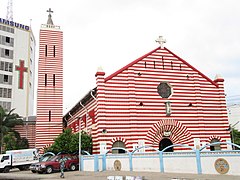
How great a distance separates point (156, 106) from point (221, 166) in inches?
508

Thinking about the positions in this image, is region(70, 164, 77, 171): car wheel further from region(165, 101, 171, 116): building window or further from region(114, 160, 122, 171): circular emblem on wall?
region(165, 101, 171, 116): building window

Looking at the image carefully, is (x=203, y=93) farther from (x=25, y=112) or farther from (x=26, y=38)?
(x=26, y=38)

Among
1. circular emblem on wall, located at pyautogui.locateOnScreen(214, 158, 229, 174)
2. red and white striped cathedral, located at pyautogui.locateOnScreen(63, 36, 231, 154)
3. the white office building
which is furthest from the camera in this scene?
the white office building

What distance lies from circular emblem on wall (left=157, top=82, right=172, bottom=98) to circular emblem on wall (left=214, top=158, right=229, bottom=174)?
43.9ft

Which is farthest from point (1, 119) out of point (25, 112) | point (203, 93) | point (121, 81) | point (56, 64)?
point (203, 93)

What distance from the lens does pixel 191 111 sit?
30.0m

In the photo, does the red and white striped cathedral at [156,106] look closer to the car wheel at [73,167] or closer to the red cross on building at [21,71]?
the car wheel at [73,167]

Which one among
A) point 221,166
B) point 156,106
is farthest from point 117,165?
point 221,166

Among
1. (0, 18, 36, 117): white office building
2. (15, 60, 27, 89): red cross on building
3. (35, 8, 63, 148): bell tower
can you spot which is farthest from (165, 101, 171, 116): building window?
(15, 60, 27, 89): red cross on building

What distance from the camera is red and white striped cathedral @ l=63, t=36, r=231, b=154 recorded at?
1066 inches

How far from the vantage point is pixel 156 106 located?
2888cm

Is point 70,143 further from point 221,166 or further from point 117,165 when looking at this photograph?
point 221,166

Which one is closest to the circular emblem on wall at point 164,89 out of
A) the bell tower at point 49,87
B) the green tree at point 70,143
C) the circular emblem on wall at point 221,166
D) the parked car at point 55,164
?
the green tree at point 70,143

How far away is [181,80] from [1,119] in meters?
26.5
